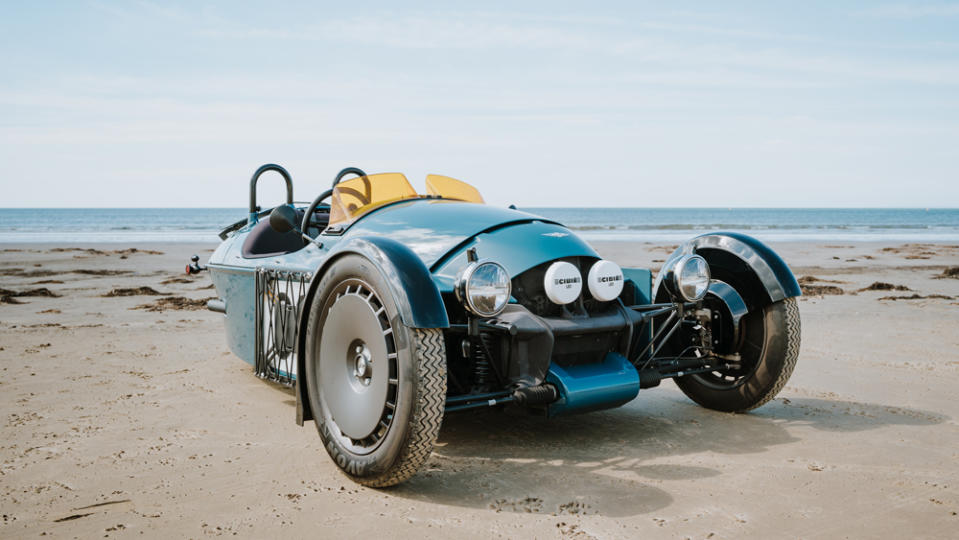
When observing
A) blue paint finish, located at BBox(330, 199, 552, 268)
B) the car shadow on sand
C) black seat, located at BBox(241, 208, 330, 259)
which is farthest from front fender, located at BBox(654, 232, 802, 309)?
black seat, located at BBox(241, 208, 330, 259)

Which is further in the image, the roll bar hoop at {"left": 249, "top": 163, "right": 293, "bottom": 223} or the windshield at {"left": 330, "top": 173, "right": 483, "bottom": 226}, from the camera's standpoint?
the roll bar hoop at {"left": 249, "top": 163, "right": 293, "bottom": 223}

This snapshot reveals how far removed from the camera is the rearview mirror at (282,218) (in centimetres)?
503

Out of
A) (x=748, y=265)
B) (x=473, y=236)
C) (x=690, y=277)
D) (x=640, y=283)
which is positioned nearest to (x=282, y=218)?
(x=473, y=236)

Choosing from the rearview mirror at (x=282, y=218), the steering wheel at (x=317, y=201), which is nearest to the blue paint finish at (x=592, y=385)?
the rearview mirror at (x=282, y=218)

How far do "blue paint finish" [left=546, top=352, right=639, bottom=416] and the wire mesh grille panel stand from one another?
1.85 metres

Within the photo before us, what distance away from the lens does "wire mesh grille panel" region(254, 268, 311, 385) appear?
4.89 m

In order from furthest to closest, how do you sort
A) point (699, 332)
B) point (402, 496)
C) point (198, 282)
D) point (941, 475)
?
1. point (198, 282)
2. point (699, 332)
3. point (941, 475)
4. point (402, 496)

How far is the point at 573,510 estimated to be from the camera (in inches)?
127

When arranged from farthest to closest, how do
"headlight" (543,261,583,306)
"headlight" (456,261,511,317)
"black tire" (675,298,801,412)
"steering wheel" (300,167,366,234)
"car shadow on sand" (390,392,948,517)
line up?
1. "steering wheel" (300,167,366,234)
2. "black tire" (675,298,801,412)
3. "headlight" (543,261,583,306)
4. "headlight" (456,261,511,317)
5. "car shadow on sand" (390,392,948,517)

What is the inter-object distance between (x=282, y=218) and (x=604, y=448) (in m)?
2.65

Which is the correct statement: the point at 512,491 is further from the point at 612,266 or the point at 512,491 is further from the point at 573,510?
the point at 612,266

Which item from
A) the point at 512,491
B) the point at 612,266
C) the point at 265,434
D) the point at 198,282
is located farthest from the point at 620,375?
the point at 198,282

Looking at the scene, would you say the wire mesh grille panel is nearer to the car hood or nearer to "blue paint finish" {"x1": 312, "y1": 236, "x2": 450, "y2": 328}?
the car hood

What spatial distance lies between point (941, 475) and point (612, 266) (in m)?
1.97
